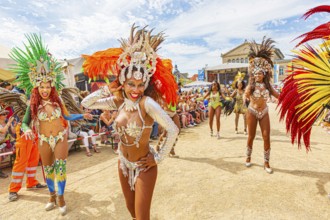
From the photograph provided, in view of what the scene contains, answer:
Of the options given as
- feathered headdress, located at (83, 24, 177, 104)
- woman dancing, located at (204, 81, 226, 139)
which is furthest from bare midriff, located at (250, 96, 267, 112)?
woman dancing, located at (204, 81, 226, 139)

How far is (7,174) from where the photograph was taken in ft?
17.5

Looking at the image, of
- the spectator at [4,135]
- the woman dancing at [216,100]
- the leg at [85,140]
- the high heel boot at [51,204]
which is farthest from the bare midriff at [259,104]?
the spectator at [4,135]

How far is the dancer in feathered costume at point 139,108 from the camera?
2.17 metres

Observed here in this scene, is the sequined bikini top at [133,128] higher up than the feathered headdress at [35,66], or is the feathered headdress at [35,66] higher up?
the feathered headdress at [35,66]

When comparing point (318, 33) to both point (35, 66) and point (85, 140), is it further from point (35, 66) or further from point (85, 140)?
point (85, 140)

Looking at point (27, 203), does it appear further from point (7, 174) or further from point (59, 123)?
point (7, 174)

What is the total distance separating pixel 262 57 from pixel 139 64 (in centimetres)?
329

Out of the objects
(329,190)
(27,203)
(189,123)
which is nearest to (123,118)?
(27,203)

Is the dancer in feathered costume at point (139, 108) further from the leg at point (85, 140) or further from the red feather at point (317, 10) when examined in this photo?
the leg at point (85, 140)

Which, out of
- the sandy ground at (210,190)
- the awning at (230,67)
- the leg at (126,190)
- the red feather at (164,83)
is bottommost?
the sandy ground at (210,190)

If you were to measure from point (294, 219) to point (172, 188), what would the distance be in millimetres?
1914

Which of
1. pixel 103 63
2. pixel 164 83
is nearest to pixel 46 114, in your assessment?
pixel 103 63

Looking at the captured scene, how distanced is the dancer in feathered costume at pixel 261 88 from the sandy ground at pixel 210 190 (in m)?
0.68

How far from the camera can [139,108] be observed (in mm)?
2227
